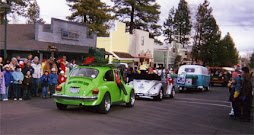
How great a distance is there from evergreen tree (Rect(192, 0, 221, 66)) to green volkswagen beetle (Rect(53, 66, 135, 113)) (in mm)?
55189

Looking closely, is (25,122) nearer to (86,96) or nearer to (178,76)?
(86,96)

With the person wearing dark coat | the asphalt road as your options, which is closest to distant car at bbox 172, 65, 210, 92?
the asphalt road

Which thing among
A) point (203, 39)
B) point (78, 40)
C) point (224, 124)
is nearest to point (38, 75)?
point (224, 124)

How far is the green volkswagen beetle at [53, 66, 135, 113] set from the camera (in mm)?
9984

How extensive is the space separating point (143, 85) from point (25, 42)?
45.8ft

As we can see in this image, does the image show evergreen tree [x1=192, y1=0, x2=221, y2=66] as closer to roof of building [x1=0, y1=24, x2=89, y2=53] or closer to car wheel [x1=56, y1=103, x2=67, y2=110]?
roof of building [x1=0, y1=24, x2=89, y2=53]

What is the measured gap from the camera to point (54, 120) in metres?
8.85

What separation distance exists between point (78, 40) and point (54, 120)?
75.1 ft

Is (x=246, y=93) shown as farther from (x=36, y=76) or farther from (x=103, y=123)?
(x=36, y=76)

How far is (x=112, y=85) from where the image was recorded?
36.6 feet

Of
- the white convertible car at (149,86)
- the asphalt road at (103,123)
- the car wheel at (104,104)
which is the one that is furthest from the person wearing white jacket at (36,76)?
the car wheel at (104,104)

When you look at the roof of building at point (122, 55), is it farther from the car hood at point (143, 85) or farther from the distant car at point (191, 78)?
the car hood at point (143, 85)

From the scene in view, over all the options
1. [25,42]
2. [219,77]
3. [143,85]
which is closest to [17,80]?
[143,85]

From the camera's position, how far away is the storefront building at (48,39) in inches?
999
